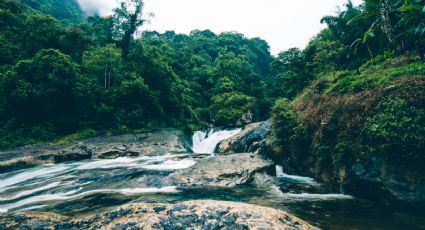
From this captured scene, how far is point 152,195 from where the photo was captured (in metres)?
9.66

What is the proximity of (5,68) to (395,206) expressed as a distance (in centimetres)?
3453

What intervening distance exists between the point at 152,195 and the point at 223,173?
3.33 meters

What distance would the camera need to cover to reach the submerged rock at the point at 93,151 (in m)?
17.1

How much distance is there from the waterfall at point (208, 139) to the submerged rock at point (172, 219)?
76.5ft

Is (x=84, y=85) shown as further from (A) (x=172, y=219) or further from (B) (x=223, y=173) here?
(A) (x=172, y=219)

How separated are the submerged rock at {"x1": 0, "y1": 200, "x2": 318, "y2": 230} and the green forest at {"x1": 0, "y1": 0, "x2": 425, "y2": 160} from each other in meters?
5.98

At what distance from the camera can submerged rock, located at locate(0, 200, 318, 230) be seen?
12.5ft

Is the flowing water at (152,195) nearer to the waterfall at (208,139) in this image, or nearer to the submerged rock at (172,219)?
the submerged rock at (172,219)

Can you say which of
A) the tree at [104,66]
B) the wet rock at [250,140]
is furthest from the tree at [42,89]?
the wet rock at [250,140]

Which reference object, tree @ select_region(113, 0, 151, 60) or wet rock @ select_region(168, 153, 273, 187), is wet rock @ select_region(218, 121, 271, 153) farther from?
tree @ select_region(113, 0, 151, 60)

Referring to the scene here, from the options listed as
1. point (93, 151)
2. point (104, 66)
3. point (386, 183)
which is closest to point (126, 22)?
point (104, 66)

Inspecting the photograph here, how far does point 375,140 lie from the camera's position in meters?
8.57

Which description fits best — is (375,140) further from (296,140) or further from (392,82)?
(296,140)

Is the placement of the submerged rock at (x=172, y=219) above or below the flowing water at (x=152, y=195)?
above
